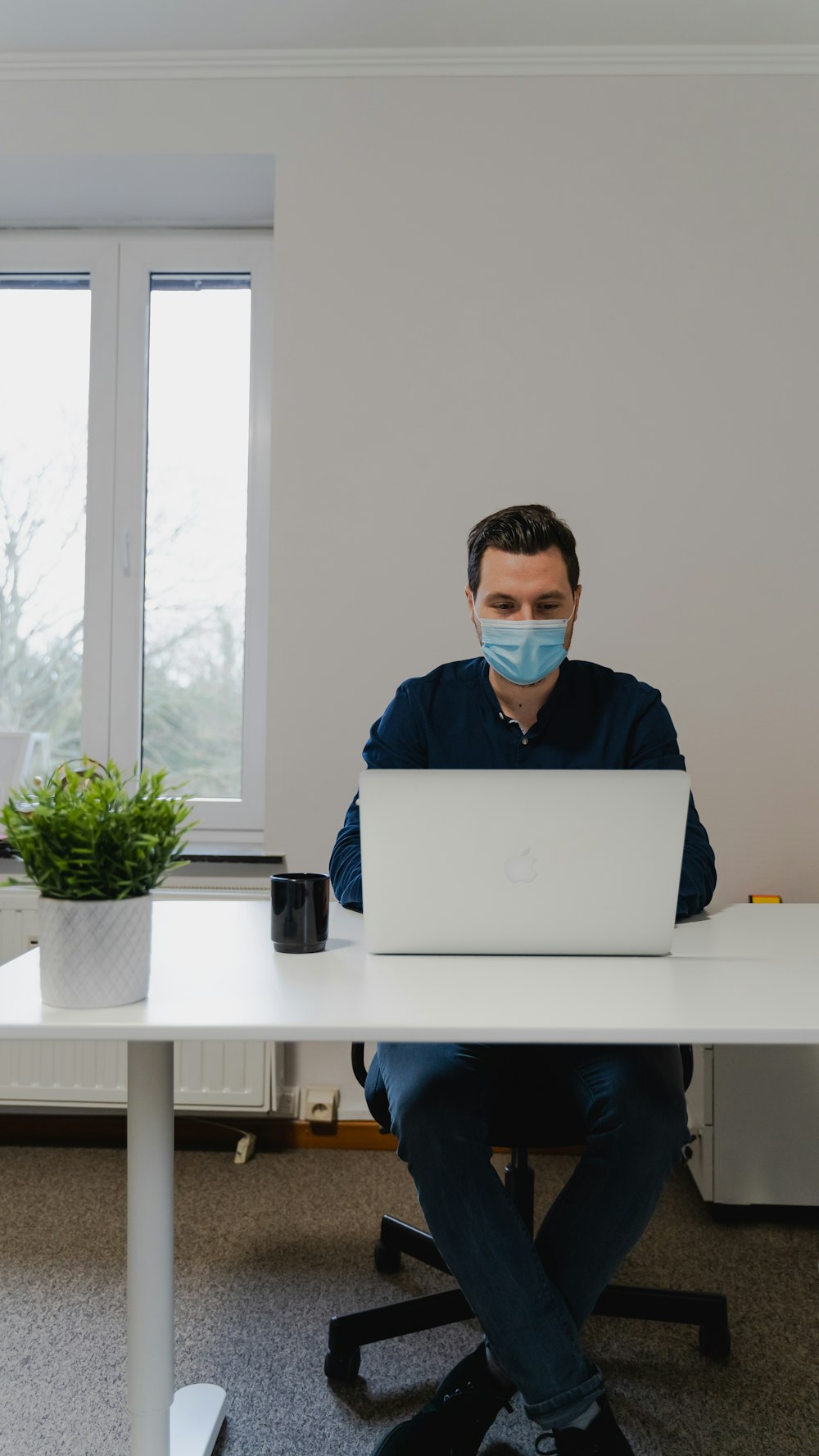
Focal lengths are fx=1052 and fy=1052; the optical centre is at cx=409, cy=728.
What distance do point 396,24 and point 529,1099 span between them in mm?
2313

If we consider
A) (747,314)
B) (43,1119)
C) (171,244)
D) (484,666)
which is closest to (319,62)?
(171,244)

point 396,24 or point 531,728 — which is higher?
point 396,24

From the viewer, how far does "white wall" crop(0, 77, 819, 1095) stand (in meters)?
2.49

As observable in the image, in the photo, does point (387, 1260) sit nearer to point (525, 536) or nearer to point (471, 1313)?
point (471, 1313)

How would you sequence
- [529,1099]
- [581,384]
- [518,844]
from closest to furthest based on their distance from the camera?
[518,844]
[529,1099]
[581,384]

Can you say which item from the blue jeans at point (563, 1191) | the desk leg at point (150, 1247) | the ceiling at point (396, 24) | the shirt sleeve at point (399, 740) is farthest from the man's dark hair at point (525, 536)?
the ceiling at point (396, 24)

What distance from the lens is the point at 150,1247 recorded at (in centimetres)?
122

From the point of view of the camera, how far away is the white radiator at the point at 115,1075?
2.45m

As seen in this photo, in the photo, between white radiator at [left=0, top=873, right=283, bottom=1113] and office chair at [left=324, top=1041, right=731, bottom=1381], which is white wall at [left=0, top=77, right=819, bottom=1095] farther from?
office chair at [left=324, top=1041, right=731, bottom=1381]

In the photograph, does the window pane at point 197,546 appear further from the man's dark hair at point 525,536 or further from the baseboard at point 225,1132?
the man's dark hair at point 525,536

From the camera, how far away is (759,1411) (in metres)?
1.53

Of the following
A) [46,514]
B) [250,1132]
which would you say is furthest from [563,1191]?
[46,514]

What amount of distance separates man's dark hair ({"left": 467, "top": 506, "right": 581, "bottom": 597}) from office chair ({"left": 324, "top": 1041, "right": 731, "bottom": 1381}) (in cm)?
79

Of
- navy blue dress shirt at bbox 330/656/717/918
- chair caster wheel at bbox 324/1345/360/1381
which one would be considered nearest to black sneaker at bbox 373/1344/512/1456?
chair caster wheel at bbox 324/1345/360/1381
